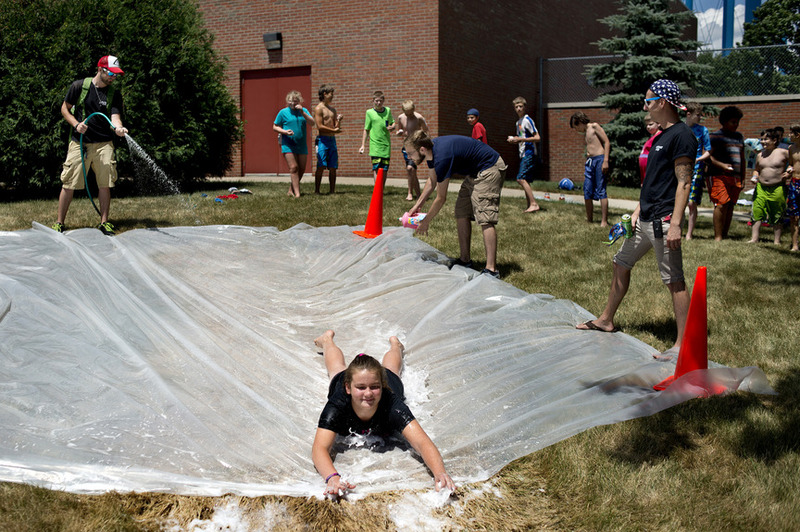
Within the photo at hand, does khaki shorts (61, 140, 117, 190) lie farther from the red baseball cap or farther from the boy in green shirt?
the boy in green shirt

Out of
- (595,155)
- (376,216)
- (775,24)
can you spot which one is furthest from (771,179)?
(775,24)

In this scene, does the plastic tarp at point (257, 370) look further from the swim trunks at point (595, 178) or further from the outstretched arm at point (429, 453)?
the swim trunks at point (595, 178)

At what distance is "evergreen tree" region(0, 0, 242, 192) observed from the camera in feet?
41.9

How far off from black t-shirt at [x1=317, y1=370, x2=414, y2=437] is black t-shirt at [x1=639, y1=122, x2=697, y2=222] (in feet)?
8.33

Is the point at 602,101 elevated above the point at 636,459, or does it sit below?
above

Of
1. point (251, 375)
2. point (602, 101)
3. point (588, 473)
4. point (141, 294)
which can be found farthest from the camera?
point (602, 101)

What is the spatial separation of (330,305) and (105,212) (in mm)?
3950

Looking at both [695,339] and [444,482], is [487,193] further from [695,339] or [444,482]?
[444,482]

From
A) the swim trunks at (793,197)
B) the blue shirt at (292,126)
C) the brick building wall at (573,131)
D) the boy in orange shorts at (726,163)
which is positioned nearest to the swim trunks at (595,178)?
the boy in orange shorts at (726,163)

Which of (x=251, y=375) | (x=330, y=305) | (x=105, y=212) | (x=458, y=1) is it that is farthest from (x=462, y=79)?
(x=251, y=375)

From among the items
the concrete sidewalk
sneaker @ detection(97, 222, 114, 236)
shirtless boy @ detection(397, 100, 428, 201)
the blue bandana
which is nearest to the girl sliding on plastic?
the blue bandana

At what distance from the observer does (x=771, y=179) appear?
1014cm

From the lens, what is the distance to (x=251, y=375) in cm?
→ 476

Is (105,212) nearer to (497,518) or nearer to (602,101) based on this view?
(497,518)
